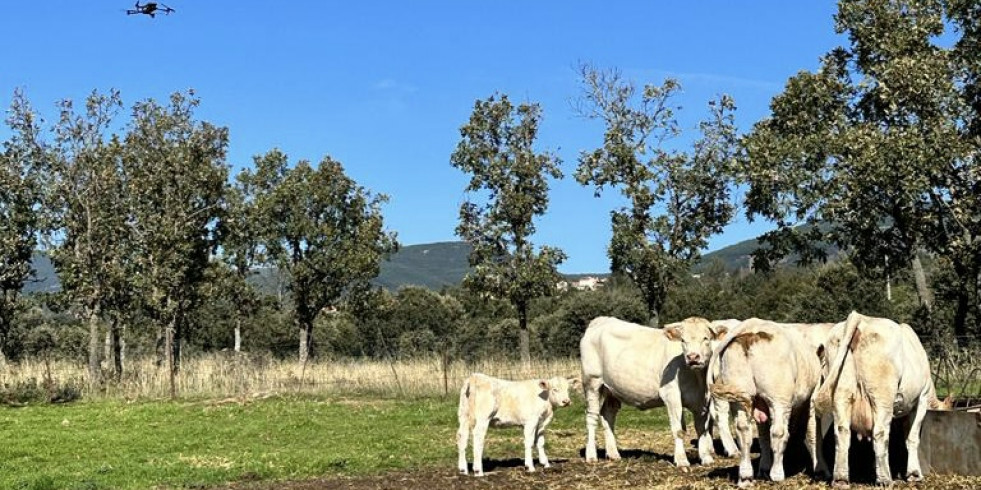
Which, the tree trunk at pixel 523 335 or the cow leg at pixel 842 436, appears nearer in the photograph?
the cow leg at pixel 842 436

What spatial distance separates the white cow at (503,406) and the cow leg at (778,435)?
12.7 feet

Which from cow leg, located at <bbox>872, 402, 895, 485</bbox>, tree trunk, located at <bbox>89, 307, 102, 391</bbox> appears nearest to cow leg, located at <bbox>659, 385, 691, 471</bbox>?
cow leg, located at <bbox>872, 402, 895, 485</bbox>

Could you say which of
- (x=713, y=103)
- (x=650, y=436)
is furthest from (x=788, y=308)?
(x=650, y=436)

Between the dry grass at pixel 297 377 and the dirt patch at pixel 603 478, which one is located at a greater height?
the dry grass at pixel 297 377

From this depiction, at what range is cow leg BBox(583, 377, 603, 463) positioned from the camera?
15516mm

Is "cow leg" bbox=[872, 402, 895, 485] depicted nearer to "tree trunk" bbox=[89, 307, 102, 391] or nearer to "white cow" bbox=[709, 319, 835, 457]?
"white cow" bbox=[709, 319, 835, 457]

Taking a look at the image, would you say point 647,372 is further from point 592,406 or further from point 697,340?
point 697,340

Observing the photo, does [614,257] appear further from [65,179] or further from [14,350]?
[14,350]

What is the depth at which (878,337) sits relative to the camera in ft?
35.7

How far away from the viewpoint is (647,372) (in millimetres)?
15102

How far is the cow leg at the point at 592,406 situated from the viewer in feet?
50.9

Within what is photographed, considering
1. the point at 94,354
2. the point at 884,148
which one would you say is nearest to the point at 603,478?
the point at 884,148

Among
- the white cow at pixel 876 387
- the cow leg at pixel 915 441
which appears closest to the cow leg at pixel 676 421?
the white cow at pixel 876 387

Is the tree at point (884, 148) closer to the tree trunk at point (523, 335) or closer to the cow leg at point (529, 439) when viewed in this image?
the tree trunk at point (523, 335)
